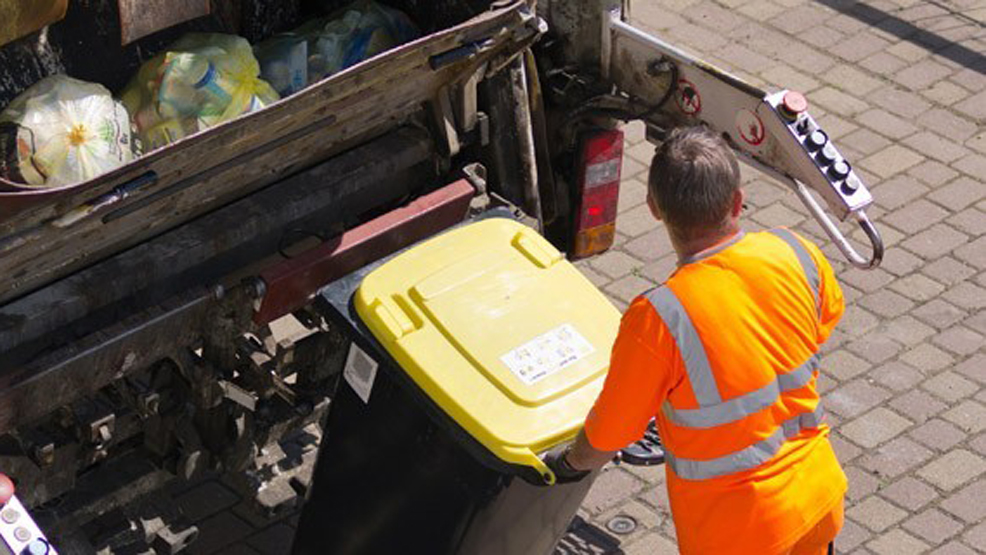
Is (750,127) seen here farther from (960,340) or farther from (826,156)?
(960,340)

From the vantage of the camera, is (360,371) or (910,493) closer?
(360,371)

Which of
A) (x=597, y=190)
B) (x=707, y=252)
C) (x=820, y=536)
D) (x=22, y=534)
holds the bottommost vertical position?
(x=597, y=190)

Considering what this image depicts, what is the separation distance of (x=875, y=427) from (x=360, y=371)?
197cm

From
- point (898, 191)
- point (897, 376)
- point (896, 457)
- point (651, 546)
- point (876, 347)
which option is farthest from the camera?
point (898, 191)

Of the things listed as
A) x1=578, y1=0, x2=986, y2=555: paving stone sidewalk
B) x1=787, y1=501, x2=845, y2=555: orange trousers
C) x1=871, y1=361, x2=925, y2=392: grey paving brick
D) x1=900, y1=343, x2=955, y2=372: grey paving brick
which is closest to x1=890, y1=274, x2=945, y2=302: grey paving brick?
x1=578, y1=0, x2=986, y2=555: paving stone sidewalk

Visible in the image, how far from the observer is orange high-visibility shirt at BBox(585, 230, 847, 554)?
3.47 m

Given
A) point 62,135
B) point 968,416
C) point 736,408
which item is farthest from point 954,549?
point 62,135

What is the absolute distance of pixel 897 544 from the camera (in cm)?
498

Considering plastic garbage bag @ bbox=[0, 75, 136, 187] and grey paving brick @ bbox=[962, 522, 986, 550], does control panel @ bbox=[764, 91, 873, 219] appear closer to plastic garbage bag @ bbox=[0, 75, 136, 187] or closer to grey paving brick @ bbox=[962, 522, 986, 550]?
grey paving brick @ bbox=[962, 522, 986, 550]

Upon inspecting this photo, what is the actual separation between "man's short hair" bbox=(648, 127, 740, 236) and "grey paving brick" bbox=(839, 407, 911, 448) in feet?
6.68

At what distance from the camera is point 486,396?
12.6ft

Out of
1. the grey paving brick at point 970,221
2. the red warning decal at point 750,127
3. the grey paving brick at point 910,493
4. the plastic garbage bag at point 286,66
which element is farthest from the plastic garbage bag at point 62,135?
the grey paving brick at point 970,221

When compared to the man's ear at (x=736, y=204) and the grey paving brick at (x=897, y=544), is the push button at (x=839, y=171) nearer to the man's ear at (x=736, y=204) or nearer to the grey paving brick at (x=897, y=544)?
the man's ear at (x=736, y=204)

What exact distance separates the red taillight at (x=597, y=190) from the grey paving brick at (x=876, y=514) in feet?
3.36
